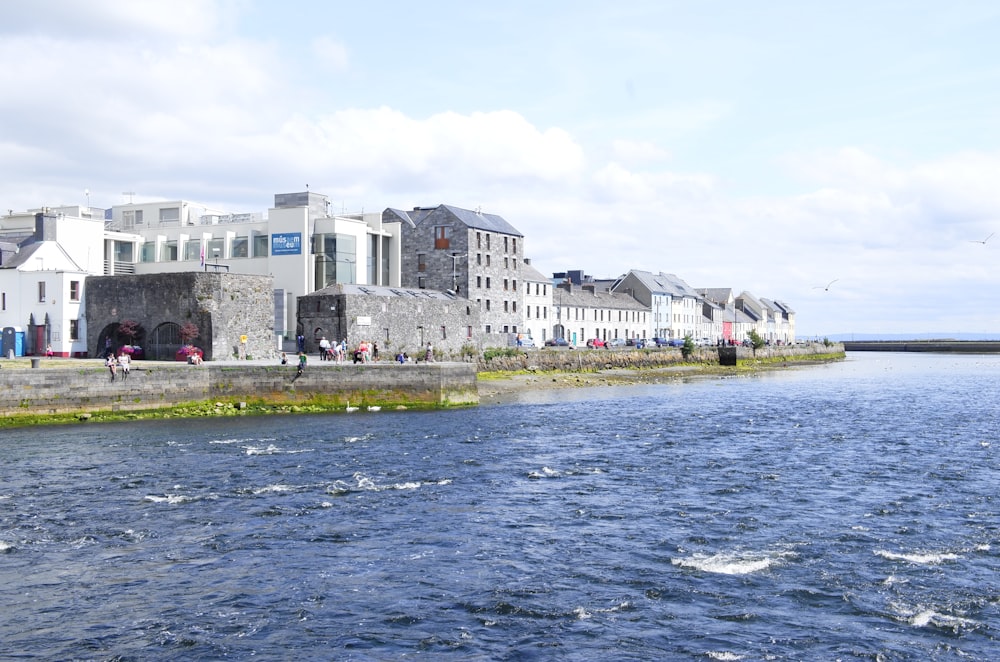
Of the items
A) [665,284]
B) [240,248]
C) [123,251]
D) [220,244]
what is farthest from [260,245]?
[665,284]

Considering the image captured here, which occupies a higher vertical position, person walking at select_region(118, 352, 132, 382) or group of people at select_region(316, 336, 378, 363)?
group of people at select_region(316, 336, 378, 363)

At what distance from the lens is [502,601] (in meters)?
16.8

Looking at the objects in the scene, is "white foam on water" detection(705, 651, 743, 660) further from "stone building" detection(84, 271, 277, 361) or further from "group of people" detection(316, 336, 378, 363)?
"stone building" detection(84, 271, 277, 361)

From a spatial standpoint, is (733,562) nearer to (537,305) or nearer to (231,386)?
(231,386)

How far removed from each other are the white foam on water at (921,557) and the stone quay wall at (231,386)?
34.8 metres

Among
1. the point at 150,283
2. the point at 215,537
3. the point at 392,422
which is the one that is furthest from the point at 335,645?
the point at 150,283

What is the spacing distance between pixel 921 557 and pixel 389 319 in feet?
186

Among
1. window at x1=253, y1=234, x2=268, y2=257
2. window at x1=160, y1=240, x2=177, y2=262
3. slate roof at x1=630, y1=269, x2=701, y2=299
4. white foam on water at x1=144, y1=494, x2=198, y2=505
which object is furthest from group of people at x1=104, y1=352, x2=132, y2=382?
slate roof at x1=630, y1=269, x2=701, y2=299

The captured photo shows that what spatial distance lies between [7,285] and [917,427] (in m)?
56.5

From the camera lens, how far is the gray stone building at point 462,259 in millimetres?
93562

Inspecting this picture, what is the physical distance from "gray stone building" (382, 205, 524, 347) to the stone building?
3171 cm

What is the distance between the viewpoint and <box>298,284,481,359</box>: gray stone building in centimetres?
6906

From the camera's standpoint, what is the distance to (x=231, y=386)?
160ft

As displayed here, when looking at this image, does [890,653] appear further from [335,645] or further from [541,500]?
[541,500]
